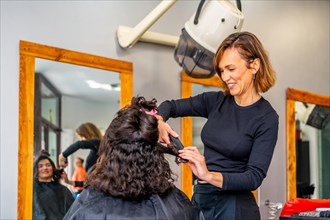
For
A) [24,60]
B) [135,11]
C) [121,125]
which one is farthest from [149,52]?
[121,125]

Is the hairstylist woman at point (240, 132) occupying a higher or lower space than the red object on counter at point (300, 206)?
higher

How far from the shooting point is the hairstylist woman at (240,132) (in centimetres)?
166

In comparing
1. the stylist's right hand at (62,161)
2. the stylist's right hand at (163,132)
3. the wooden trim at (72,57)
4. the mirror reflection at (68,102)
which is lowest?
the stylist's right hand at (62,161)

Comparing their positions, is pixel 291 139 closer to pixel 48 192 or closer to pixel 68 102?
pixel 68 102

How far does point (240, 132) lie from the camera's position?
169cm

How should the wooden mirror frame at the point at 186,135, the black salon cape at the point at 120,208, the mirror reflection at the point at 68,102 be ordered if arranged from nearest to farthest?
the black salon cape at the point at 120,208, the mirror reflection at the point at 68,102, the wooden mirror frame at the point at 186,135

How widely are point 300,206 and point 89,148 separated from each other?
4.58ft

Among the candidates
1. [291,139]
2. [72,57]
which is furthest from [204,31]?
[291,139]

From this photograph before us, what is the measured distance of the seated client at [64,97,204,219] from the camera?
142cm

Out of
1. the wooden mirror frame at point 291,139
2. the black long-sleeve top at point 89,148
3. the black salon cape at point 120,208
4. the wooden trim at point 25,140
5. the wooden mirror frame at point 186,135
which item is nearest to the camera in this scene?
the black salon cape at point 120,208

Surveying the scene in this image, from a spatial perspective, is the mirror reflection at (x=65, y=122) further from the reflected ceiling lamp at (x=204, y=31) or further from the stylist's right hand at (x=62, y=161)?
the reflected ceiling lamp at (x=204, y=31)

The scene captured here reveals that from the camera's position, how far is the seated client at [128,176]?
142 centimetres

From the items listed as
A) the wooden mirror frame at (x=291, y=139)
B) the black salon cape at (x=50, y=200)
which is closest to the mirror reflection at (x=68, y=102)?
the black salon cape at (x=50, y=200)

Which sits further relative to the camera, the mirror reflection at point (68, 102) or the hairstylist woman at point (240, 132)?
the mirror reflection at point (68, 102)
